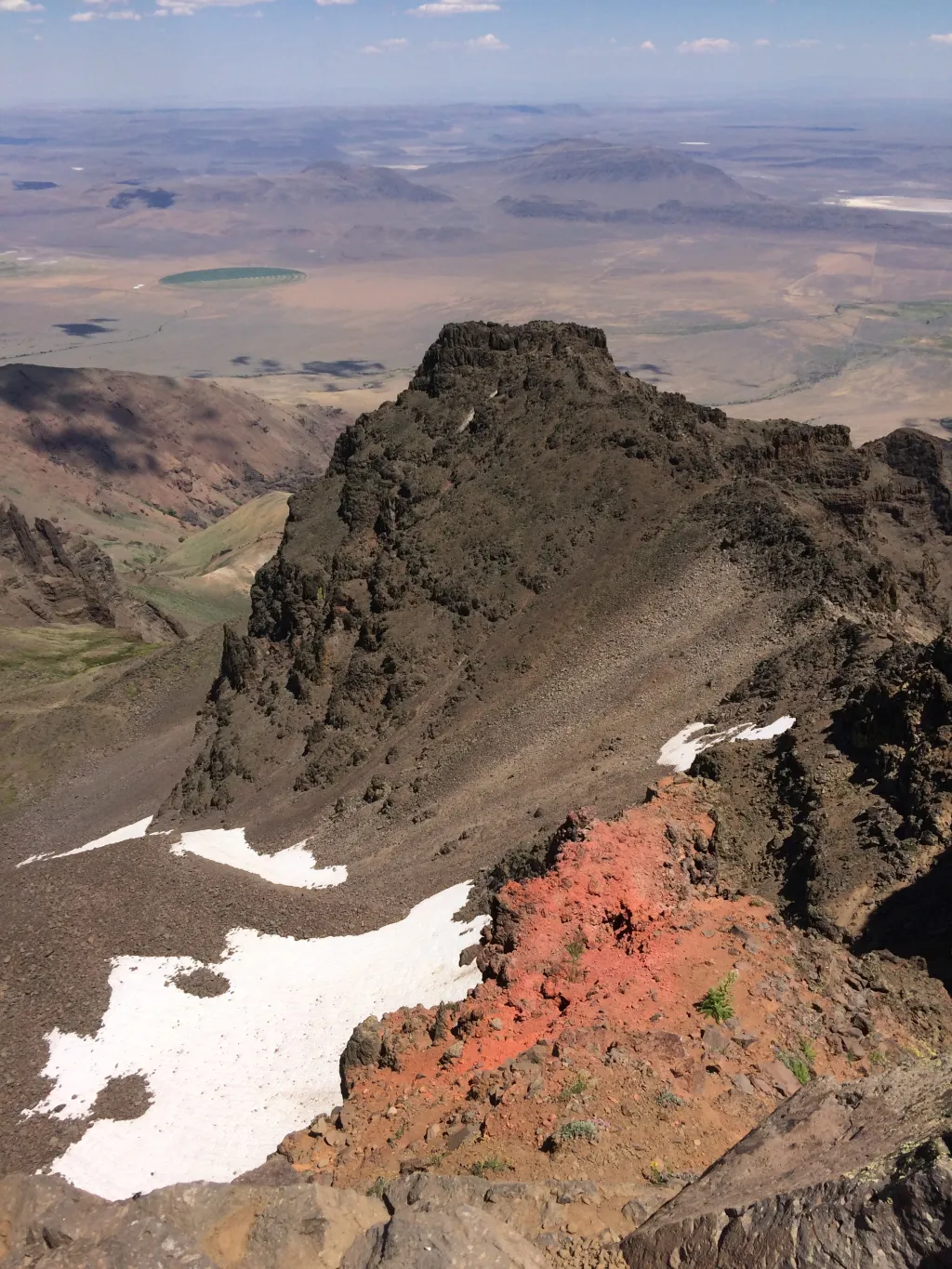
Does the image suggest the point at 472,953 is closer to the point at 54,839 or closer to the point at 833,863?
the point at 833,863

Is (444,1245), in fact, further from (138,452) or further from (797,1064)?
(138,452)

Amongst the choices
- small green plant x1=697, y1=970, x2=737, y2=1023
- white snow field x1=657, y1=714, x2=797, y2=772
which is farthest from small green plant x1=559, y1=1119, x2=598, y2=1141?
white snow field x1=657, y1=714, x2=797, y2=772

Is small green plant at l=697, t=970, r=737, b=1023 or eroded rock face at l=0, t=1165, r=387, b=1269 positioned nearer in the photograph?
eroded rock face at l=0, t=1165, r=387, b=1269

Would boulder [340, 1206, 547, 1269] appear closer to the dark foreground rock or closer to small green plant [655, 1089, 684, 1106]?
the dark foreground rock

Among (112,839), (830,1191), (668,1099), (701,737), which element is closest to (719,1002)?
(668,1099)

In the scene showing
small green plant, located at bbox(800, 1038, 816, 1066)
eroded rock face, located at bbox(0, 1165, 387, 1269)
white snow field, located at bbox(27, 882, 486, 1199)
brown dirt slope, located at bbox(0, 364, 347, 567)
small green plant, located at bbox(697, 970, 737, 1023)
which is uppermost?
eroded rock face, located at bbox(0, 1165, 387, 1269)

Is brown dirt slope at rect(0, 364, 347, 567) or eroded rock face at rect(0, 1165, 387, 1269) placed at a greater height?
eroded rock face at rect(0, 1165, 387, 1269)
